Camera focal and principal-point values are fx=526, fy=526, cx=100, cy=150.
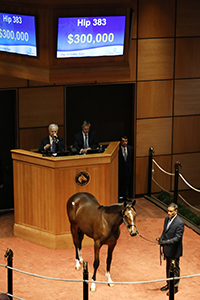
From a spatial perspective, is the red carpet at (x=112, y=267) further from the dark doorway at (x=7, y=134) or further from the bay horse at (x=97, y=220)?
the dark doorway at (x=7, y=134)

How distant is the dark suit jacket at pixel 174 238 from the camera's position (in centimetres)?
696

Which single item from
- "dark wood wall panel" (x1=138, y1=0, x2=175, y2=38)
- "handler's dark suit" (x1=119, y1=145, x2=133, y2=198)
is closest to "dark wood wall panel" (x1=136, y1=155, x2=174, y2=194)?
"handler's dark suit" (x1=119, y1=145, x2=133, y2=198)

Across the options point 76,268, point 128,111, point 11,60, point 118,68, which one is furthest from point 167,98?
point 76,268

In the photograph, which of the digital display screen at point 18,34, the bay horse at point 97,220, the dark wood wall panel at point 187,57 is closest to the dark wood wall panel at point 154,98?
the dark wood wall panel at point 187,57

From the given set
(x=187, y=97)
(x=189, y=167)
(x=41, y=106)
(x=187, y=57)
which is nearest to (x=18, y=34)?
(x=41, y=106)

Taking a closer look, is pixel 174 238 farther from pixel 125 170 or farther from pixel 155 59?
pixel 155 59

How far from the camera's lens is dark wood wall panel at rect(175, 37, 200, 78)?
1110cm

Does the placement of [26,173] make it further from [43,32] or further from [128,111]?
[128,111]

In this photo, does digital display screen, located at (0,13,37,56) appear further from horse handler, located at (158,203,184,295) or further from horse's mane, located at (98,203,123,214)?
horse handler, located at (158,203,184,295)

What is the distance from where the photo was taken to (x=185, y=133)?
11.5m

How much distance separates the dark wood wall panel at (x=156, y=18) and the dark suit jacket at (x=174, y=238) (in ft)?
16.5

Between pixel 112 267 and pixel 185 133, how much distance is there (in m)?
4.38

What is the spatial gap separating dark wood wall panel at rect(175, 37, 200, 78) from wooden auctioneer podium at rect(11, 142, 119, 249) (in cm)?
311

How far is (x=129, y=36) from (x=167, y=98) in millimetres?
3039
